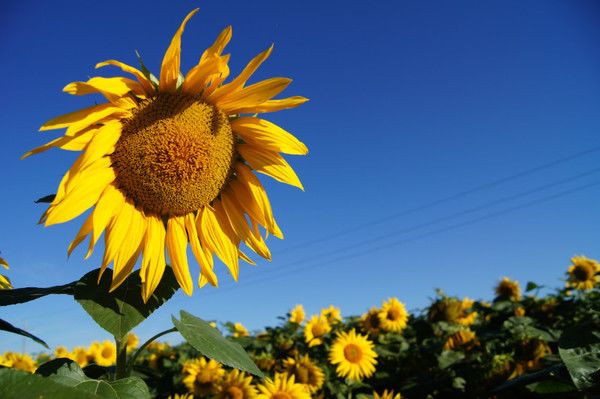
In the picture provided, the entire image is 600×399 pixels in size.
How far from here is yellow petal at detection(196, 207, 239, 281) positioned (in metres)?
2.02

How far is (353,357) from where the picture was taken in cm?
422

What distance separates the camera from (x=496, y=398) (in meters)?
3.45

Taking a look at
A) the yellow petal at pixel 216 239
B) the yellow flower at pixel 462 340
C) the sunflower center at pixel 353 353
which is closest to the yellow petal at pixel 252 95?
the yellow petal at pixel 216 239

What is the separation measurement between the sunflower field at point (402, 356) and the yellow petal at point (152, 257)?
1.92 feet

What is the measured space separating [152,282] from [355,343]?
3095mm

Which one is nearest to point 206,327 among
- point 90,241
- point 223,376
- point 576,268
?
point 90,241

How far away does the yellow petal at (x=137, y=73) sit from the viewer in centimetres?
163

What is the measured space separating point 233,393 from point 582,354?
7.48 feet

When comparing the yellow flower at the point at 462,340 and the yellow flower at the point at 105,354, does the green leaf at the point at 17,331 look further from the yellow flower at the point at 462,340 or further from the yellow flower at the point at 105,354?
the yellow flower at the point at 105,354

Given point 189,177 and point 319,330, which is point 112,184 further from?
point 319,330

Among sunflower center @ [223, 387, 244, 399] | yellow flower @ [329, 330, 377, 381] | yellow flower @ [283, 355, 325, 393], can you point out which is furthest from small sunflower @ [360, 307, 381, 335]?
sunflower center @ [223, 387, 244, 399]

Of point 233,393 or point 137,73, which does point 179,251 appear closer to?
point 137,73

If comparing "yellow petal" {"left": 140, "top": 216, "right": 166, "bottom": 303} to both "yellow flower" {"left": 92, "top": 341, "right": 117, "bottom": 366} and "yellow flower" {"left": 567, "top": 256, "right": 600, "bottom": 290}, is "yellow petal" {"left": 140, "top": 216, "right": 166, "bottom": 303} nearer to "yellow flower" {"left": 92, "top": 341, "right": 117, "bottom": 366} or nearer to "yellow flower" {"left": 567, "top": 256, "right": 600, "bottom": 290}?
"yellow flower" {"left": 92, "top": 341, "right": 117, "bottom": 366}

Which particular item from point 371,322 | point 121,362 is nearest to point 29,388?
point 121,362
